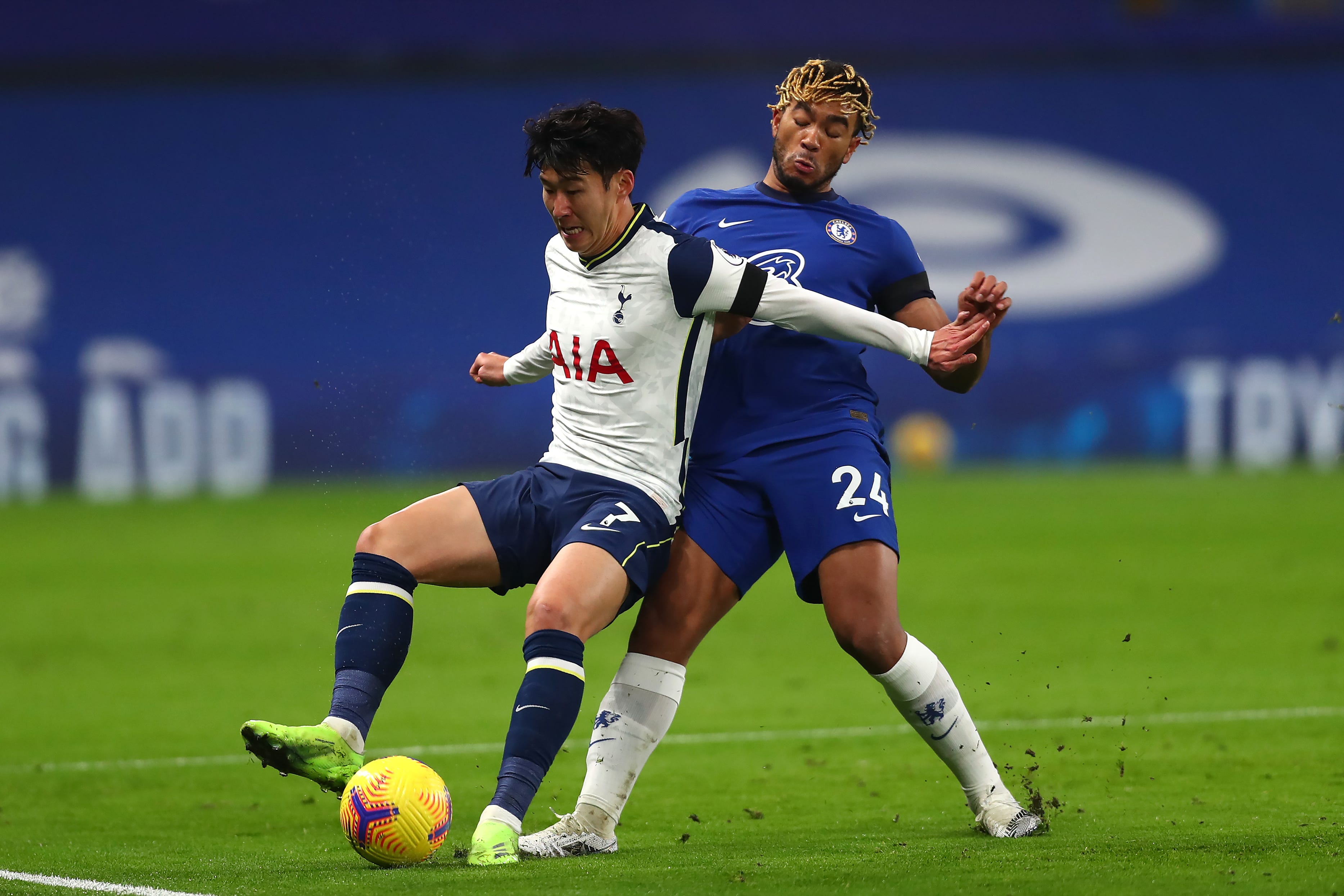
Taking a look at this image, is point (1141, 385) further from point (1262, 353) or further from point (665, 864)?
point (665, 864)

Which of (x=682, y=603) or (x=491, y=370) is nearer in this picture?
(x=682, y=603)

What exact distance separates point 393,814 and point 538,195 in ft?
70.8

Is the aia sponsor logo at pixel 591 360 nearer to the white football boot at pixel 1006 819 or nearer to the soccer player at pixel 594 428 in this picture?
the soccer player at pixel 594 428

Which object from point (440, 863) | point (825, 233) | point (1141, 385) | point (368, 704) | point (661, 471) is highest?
point (825, 233)

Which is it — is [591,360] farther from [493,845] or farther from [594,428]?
[493,845]

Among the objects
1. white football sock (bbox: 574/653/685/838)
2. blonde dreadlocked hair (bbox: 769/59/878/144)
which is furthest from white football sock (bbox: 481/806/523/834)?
blonde dreadlocked hair (bbox: 769/59/878/144)

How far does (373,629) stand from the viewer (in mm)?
4660

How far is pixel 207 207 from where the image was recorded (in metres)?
26.5

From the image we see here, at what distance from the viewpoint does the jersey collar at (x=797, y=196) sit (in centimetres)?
536

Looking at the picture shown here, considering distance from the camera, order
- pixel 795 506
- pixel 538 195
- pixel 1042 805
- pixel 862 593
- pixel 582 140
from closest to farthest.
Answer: pixel 582 140 < pixel 862 593 < pixel 795 506 < pixel 1042 805 < pixel 538 195

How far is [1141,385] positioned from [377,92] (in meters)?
13.2

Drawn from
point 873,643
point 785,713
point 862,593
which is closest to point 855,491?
point 862,593

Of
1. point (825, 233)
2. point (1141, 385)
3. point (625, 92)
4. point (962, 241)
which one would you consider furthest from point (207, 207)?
point (825, 233)

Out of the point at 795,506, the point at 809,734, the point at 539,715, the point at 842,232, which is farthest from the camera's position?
the point at 809,734
